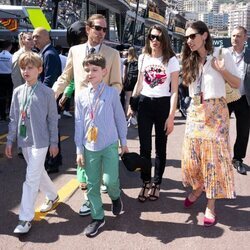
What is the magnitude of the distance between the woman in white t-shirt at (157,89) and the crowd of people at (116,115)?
0.4 inches

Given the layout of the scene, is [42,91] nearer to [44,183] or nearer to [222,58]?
[44,183]

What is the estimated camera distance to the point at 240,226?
3674 millimetres

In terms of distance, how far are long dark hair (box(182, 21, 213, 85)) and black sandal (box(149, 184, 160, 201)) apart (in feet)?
4.00

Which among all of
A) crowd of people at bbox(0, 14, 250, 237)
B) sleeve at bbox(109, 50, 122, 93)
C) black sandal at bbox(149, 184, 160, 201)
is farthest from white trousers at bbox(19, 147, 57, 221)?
black sandal at bbox(149, 184, 160, 201)

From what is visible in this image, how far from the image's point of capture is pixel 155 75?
4.05 metres

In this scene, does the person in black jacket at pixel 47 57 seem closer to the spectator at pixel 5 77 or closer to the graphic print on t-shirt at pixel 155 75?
the graphic print on t-shirt at pixel 155 75

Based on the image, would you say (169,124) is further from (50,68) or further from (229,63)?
(50,68)

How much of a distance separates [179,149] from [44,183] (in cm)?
341

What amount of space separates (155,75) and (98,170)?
3.86 ft

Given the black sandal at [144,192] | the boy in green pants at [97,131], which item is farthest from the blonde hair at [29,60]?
the black sandal at [144,192]

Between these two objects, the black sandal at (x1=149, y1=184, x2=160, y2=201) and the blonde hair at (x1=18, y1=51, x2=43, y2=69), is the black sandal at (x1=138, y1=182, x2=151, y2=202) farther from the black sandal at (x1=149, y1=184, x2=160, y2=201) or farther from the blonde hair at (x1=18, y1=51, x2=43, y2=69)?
the blonde hair at (x1=18, y1=51, x2=43, y2=69)

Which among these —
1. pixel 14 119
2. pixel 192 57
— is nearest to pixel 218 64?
pixel 192 57

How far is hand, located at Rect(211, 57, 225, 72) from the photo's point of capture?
3.52 meters

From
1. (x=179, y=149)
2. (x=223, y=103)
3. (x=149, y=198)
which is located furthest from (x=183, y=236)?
(x=179, y=149)
